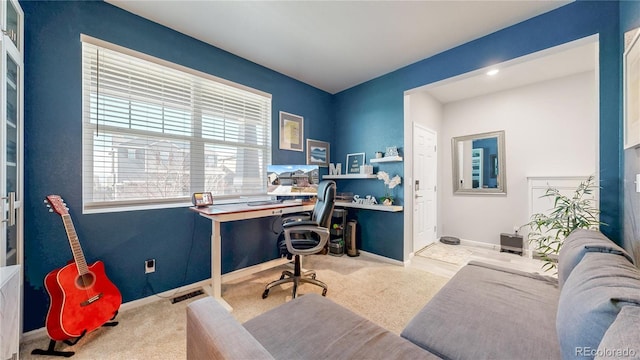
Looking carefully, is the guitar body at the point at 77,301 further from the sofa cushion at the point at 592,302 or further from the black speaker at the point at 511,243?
the black speaker at the point at 511,243

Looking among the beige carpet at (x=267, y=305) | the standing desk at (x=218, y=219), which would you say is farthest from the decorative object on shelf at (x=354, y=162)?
the standing desk at (x=218, y=219)

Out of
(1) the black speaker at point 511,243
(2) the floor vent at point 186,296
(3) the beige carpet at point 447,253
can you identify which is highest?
(1) the black speaker at point 511,243

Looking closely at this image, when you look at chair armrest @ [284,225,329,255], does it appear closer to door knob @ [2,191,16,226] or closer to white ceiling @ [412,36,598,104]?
door knob @ [2,191,16,226]

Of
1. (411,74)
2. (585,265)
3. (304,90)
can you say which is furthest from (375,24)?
(585,265)

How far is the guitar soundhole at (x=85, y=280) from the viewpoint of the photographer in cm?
158

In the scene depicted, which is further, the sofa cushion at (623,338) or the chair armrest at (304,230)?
the chair armrest at (304,230)

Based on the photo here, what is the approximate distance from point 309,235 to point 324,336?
52.9 inches

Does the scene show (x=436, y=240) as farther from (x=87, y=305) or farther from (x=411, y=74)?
(x=87, y=305)

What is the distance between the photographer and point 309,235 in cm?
233

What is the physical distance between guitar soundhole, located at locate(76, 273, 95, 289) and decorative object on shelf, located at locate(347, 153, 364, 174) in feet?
10.1

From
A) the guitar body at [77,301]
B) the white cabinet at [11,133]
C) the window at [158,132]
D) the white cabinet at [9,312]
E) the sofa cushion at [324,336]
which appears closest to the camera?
the sofa cushion at [324,336]

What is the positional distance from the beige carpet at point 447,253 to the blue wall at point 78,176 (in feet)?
9.07

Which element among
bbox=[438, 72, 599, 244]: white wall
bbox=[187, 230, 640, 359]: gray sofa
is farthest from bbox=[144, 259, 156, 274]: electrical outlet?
bbox=[438, 72, 599, 244]: white wall

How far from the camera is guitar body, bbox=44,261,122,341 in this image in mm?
1465
